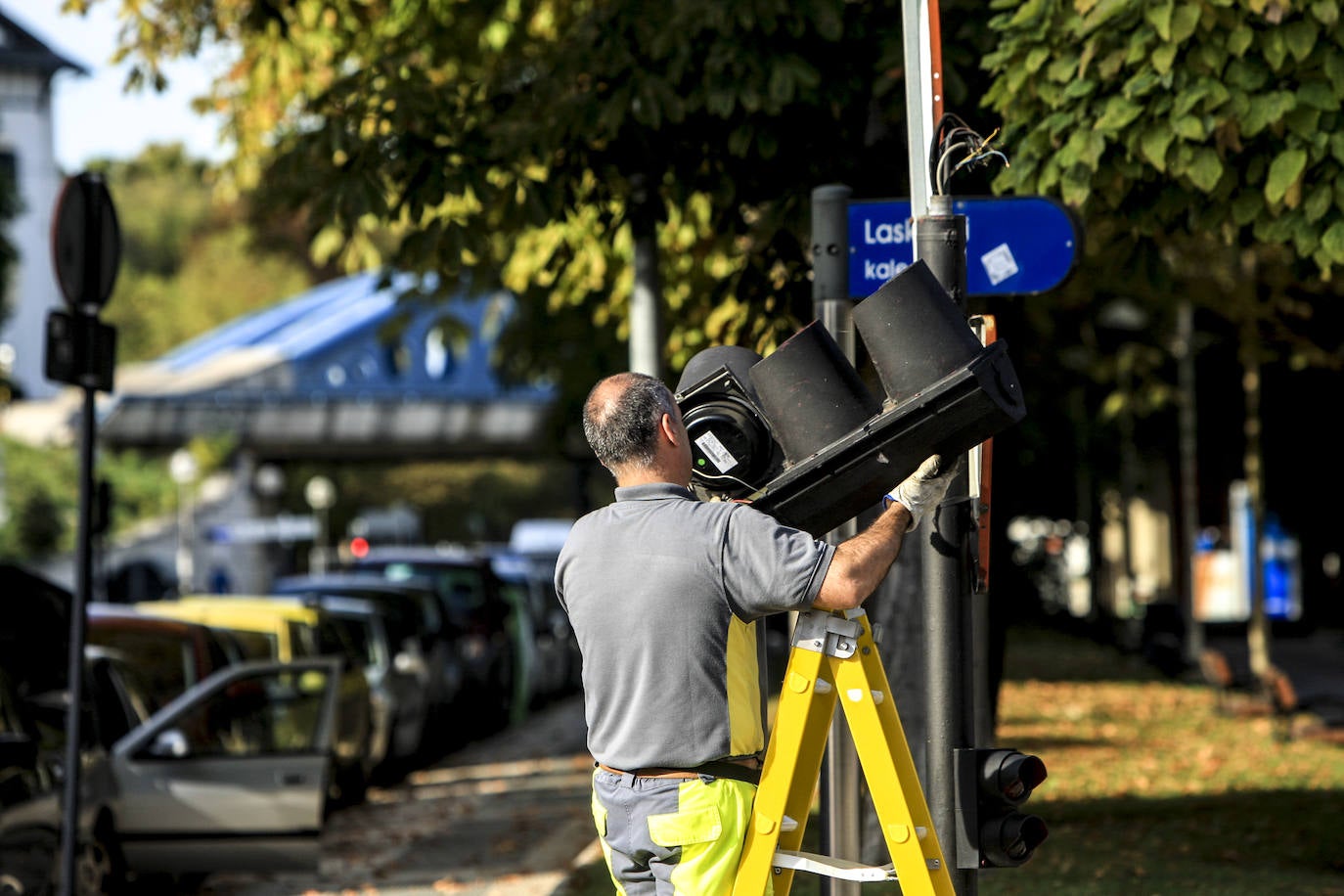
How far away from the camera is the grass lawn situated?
353 inches

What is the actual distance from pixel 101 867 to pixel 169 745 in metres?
0.71

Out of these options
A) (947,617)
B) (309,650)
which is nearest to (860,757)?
(947,617)

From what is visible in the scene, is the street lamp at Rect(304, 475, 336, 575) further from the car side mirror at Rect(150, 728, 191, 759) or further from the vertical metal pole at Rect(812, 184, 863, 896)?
the vertical metal pole at Rect(812, 184, 863, 896)

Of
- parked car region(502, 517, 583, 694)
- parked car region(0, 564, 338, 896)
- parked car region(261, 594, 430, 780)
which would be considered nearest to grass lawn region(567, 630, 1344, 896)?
parked car region(0, 564, 338, 896)

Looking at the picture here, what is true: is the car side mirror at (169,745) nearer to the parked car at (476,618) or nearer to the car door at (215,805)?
the car door at (215,805)

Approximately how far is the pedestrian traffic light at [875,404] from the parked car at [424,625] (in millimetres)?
12720

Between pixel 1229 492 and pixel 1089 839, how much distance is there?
87.1ft

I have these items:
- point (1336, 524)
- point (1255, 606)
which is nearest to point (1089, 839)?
point (1255, 606)

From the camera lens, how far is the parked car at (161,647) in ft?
38.7

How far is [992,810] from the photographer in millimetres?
5062

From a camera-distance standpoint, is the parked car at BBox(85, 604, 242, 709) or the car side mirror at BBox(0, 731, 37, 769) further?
the parked car at BBox(85, 604, 242, 709)

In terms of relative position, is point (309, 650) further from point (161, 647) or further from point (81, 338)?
point (81, 338)

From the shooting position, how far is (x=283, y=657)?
45.7 feet

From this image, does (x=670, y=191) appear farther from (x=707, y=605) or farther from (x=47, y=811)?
(x=707, y=605)
